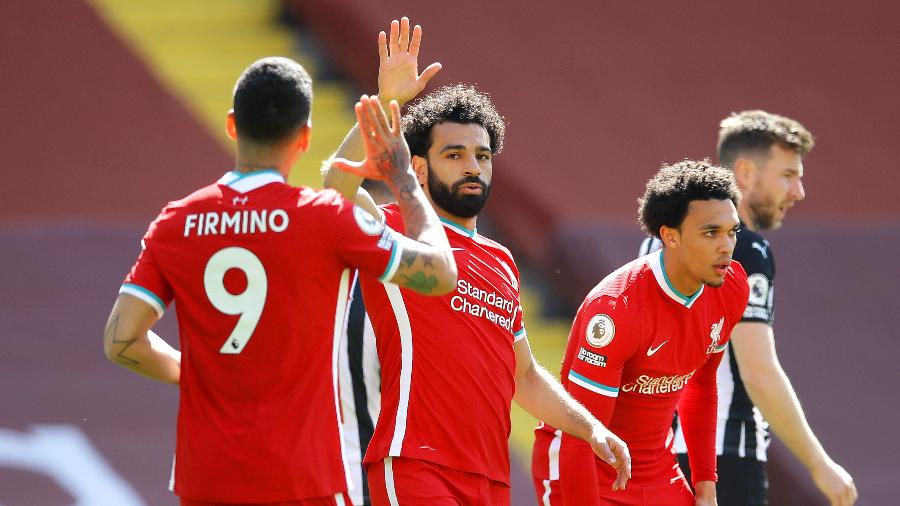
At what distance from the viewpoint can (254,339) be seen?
11.7 feet

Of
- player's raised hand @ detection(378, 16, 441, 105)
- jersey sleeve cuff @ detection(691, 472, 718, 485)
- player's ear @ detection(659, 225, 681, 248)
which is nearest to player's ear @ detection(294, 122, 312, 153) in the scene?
player's raised hand @ detection(378, 16, 441, 105)

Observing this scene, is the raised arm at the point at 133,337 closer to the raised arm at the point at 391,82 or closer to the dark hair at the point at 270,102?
the dark hair at the point at 270,102

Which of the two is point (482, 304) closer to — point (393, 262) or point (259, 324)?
point (393, 262)

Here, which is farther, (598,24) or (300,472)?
(598,24)

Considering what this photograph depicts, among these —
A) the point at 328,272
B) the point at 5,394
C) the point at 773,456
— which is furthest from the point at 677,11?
the point at 328,272

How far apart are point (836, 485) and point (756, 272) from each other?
99 cm

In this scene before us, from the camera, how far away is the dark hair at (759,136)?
21.7ft

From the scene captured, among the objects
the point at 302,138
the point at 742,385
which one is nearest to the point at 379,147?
the point at 302,138

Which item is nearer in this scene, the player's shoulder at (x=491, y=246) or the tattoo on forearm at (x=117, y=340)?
the tattoo on forearm at (x=117, y=340)

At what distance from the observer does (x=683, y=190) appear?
530 centimetres

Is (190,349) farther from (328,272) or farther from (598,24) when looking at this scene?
(598,24)

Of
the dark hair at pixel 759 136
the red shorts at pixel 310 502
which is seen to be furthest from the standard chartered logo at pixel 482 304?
the dark hair at pixel 759 136

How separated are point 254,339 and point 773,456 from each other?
5886mm

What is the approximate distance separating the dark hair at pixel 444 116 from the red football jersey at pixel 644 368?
2.53 ft
